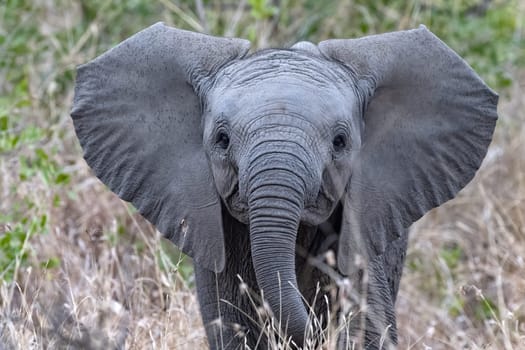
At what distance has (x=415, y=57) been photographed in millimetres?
5086

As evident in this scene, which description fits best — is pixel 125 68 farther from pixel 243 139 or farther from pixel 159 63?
pixel 243 139

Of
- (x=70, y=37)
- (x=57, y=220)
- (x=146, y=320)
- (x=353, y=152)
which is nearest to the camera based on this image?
(x=353, y=152)

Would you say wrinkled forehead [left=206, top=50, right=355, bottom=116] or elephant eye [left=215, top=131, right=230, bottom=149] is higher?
wrinkled forehead [left=206, top=50, right=355, bottom=116]

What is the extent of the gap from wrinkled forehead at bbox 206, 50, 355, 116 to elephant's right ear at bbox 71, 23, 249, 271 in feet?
0.54

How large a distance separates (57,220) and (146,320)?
5.78 ft

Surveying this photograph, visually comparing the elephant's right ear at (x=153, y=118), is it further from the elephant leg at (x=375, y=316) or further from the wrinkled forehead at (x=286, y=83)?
the elephant leg at (x=375, y=316)

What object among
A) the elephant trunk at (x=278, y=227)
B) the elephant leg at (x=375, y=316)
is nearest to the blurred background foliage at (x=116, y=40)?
the elephant leg at (x=375, y=316)

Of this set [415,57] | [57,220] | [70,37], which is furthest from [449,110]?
[70,37]

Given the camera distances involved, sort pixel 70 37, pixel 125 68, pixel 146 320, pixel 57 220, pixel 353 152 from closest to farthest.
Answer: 1. pixel 353 152
2. pixel 125 68
3. pixel 146 320
4. pixel 57 220
5. pixel 70 37

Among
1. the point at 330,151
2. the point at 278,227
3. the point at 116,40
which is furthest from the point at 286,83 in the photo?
the point at 116,40

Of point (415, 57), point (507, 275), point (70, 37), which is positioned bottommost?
point (507, 275)

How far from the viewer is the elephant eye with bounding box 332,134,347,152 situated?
4.66 meters

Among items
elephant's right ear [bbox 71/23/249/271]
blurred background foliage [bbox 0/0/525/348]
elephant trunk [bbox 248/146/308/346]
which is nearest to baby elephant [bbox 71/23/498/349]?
elephant's right ear [bbox 71/23/249/271]

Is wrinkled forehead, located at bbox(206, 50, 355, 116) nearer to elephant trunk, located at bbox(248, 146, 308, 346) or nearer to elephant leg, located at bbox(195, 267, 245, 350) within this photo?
elephant trunk, located at bbox(248, 146, 308, 346)
